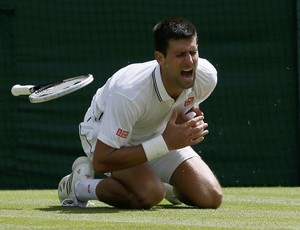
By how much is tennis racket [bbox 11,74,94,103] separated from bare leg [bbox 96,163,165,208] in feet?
2.05

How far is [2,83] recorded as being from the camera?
8977mm

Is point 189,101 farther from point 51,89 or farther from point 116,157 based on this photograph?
point 51,89

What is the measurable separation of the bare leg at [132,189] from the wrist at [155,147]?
0.31 m

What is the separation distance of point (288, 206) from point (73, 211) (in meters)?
1.51

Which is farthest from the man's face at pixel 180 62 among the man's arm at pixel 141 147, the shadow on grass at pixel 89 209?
the shadow on grass at pixel 89 209

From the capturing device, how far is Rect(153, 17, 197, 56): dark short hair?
5496mm

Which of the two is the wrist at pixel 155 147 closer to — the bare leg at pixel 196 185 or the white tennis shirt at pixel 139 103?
the white tennis shirt at pixel 139 103

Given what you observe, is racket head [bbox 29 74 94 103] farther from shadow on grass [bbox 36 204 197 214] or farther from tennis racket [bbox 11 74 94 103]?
shadow on grass [bbox 36 204 197 214]

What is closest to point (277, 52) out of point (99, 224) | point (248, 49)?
point (248, 49)

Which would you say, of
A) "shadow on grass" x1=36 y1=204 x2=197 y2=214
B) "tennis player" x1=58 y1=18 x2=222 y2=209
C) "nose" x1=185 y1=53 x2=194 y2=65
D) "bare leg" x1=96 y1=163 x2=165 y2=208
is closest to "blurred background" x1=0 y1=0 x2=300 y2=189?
"tennis player" x1=58 y1=18 x2=222 y2=209

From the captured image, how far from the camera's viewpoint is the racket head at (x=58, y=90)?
223 inches

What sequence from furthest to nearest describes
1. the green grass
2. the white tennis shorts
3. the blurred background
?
the blurred background
the white tennis shorts
the green grass

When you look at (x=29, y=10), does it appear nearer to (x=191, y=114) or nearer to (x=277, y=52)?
(x=277, y=52)

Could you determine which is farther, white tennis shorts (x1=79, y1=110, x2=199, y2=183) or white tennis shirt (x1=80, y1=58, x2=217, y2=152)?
white tennis shorts (x1=79, y1=110, x2=199, y2=183)
